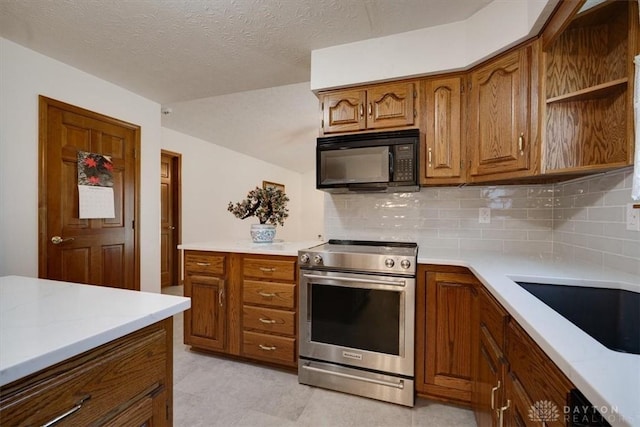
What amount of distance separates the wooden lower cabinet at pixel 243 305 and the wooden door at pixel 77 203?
0.90 m

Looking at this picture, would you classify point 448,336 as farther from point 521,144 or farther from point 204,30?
point 204,30

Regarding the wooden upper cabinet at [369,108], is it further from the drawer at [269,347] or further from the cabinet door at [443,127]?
the drawer at [269,347]

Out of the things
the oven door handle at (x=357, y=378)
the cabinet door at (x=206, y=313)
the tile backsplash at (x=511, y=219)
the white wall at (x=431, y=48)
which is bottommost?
the oven door handle at (x=357, y=378)

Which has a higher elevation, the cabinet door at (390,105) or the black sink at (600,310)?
the cabinet door at (390,105)

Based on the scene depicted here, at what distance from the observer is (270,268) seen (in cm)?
210

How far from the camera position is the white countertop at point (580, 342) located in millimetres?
452

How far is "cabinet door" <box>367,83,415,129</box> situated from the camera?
6.66 feet

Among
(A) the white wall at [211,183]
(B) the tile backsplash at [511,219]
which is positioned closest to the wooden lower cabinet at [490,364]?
(B) the tile backsplash at [511,219]

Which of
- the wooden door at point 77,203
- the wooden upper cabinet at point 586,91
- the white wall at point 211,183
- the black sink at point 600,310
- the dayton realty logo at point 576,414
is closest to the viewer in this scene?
the dayton realty logo at point 576,414

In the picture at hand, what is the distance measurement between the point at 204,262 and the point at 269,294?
0.61 m

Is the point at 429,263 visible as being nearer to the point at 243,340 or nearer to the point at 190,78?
the point at 243,340

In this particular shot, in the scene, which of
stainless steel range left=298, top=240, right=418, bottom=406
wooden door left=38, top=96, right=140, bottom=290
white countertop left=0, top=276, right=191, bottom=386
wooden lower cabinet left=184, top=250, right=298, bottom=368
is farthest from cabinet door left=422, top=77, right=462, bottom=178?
wooden door left=38, top=96, right=140, bottom=290

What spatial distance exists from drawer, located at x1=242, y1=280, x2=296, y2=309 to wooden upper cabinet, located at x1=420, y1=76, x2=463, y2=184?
1224 millimetres

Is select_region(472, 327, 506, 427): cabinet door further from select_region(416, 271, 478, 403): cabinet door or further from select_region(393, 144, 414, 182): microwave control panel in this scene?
select_region(393, 144, 414, 182): microwave control panel
